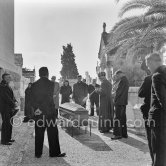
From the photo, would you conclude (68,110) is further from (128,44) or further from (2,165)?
(128,44)

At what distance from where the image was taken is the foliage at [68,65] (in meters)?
77.2

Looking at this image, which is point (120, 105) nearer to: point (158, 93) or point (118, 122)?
point (118, 122)

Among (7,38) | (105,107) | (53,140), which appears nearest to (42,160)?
(53,140)

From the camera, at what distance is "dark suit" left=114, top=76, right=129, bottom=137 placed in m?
8.02

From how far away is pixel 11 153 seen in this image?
6.39m

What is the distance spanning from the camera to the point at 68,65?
78.9 meters

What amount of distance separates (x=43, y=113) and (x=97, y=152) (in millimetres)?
1331

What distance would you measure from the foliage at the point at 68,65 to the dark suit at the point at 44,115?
70.2 m

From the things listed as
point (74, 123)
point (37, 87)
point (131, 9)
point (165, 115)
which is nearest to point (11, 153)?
point (37, 87)

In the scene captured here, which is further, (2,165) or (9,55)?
(9,55)

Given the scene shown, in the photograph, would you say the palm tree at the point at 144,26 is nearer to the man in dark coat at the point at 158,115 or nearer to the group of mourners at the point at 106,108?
the group of mourners at the point at 106,108

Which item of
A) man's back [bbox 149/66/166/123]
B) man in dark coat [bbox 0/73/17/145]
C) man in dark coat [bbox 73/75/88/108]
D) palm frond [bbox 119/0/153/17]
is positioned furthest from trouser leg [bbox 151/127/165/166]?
man in dark coat [bbox 73/75/88/108]

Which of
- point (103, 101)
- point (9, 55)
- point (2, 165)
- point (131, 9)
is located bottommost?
point (2, 165)

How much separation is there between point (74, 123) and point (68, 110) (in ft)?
2.09
